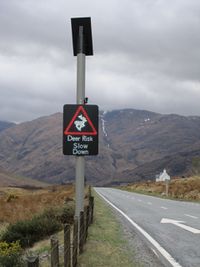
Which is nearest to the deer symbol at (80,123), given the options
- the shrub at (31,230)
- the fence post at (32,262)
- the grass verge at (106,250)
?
the grass verge at (106,250)

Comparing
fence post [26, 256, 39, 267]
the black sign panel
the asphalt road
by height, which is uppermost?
the black sign panel

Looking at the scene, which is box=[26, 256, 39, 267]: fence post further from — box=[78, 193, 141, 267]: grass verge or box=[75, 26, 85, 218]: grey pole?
box=[75, 26, 85, 218]: grey pole

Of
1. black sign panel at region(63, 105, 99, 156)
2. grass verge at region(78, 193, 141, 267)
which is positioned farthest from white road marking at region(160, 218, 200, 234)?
black sign panel at region(63, 105, 99, 156)

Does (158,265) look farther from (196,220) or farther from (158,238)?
(196,220)

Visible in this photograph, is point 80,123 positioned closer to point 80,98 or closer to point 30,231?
point 80,98

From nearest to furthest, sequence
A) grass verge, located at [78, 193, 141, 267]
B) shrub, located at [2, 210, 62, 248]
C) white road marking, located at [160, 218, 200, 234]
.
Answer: grass verge, located at [78, 193, 141, 267] → shrub, located at [2, 210, 62, 248] → white road marking, located at [160, 218, 200, 234]

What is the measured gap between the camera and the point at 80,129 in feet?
27.9

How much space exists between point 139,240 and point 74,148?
4.21 m

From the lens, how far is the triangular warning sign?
852cm

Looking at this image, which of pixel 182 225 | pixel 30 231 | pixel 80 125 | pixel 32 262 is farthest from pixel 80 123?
pixel 182 225

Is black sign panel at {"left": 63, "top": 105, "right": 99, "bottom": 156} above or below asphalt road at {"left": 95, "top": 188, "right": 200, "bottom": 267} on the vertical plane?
above

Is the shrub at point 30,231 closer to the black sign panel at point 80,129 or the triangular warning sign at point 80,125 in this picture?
the black sign panel at point 80,129

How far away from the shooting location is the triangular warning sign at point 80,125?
852 cm

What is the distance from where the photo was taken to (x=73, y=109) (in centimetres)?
854
